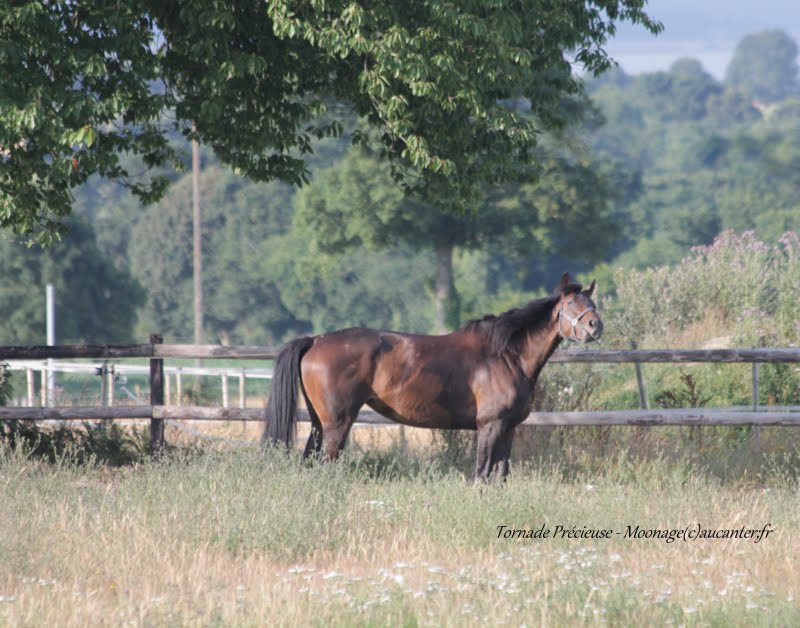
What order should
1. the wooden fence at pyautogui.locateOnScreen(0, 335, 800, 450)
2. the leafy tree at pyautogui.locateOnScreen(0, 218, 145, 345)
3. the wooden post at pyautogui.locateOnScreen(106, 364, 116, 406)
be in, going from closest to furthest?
the wooden fence at pyautogui.locateOnScreen(0, 335, 800, 450) → the wooden post at pyautogui.locateOnScreen(106, 364, 116, 406) → the leafy tree at pyautogui.locateOnScreen(0, 218, 145, 345)

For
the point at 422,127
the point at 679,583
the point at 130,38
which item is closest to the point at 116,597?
the point at 679,583

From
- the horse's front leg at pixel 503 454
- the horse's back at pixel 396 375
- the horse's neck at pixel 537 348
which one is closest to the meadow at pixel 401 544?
the horse's front leg at pixel 503 454

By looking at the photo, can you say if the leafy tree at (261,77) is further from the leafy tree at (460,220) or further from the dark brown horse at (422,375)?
the leafy tree at (460,220)

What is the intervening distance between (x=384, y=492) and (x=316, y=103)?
5.55m

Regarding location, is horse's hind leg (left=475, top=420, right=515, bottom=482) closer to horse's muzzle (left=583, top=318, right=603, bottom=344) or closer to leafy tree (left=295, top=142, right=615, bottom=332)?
horse's muzzle (left=583, top=318, right=603, bottom=344)

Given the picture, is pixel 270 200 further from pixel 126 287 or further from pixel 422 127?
pixel 422 127

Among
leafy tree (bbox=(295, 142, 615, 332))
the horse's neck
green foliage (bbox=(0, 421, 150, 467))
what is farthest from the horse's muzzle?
leafy tree (bbox=(295, 142, 615, 332))

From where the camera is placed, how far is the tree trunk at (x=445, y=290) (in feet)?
131

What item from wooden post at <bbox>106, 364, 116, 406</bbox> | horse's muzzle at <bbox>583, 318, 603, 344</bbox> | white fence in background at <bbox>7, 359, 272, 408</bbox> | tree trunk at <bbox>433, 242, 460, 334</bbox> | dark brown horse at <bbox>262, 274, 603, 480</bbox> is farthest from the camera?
tree trunk at <bbox>433, 242, 460, 334</bbox>

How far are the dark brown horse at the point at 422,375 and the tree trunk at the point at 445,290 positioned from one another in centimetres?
2953

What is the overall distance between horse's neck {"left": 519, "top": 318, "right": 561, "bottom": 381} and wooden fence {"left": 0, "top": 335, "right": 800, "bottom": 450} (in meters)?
1.08

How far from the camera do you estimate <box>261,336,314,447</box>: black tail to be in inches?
391

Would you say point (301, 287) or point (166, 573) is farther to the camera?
point (301, 287)

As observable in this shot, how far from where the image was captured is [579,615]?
6.01 m
